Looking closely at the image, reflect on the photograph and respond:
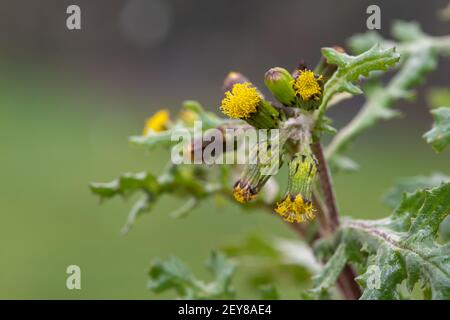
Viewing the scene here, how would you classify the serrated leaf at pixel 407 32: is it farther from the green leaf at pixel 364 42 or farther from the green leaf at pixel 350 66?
the green leaf at pixel 350 66

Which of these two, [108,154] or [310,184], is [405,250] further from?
[108,154]

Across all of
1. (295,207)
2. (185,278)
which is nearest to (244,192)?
(295,207)

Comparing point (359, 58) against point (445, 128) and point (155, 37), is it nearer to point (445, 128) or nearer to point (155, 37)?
point (445, 128)

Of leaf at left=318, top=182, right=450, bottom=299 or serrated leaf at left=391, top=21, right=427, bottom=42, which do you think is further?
serrated leaf at left=391, top=21, right=427, bottom=42

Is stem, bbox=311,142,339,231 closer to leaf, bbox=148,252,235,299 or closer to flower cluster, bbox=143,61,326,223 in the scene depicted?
flower cluster, bbox=143,61,326,223

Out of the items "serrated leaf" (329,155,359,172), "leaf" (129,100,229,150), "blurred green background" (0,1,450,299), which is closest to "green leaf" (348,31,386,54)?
"serrated leaf" (329,155,359,172)

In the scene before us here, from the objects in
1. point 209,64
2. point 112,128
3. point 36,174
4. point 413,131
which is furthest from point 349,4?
point 36,174

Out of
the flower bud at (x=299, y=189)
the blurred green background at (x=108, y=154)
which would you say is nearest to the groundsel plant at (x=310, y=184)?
the flower bud at (x=299, y=189)
